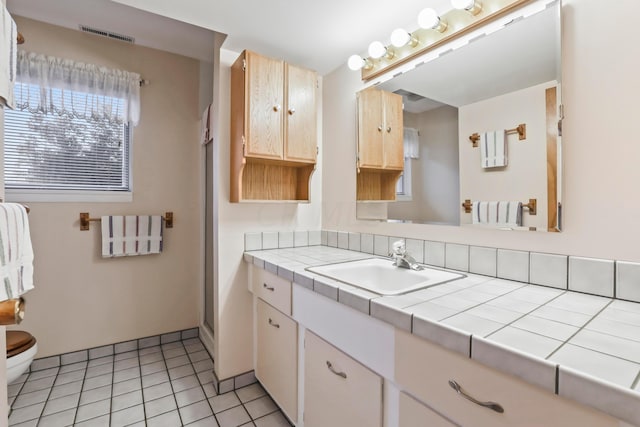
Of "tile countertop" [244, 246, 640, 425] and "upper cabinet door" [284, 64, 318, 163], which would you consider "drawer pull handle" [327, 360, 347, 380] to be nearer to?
"tile countertop" [244, 246, 640, 425]

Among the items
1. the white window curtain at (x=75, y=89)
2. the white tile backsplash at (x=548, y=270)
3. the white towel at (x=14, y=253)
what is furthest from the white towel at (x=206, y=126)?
the white tile backsplash at (x=548, y=270)

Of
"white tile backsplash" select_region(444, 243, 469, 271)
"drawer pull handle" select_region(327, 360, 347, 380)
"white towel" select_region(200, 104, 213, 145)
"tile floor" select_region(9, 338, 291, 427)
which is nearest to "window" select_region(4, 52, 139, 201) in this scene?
"white towel" select_region(200, 104, 213, 145)

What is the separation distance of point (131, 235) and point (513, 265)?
2.51 meters

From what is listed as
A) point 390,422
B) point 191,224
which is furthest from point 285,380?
point 191,224

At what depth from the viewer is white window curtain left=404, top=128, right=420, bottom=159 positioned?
1.59 meters

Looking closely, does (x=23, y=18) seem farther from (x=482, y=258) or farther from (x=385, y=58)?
(x=482, y=258)

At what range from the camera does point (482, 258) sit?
129 centimetres

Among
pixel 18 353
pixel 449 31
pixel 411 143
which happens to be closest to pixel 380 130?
pixel 411 143

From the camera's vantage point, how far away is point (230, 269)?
6.21ft

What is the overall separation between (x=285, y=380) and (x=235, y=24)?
6.25 ft

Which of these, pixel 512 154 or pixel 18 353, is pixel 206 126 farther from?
pixel 512 154

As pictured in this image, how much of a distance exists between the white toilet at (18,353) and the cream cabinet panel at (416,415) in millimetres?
2069

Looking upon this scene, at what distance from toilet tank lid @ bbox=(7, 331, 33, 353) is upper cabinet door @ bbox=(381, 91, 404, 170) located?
2378mm

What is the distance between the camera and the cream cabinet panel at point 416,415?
799 mm
